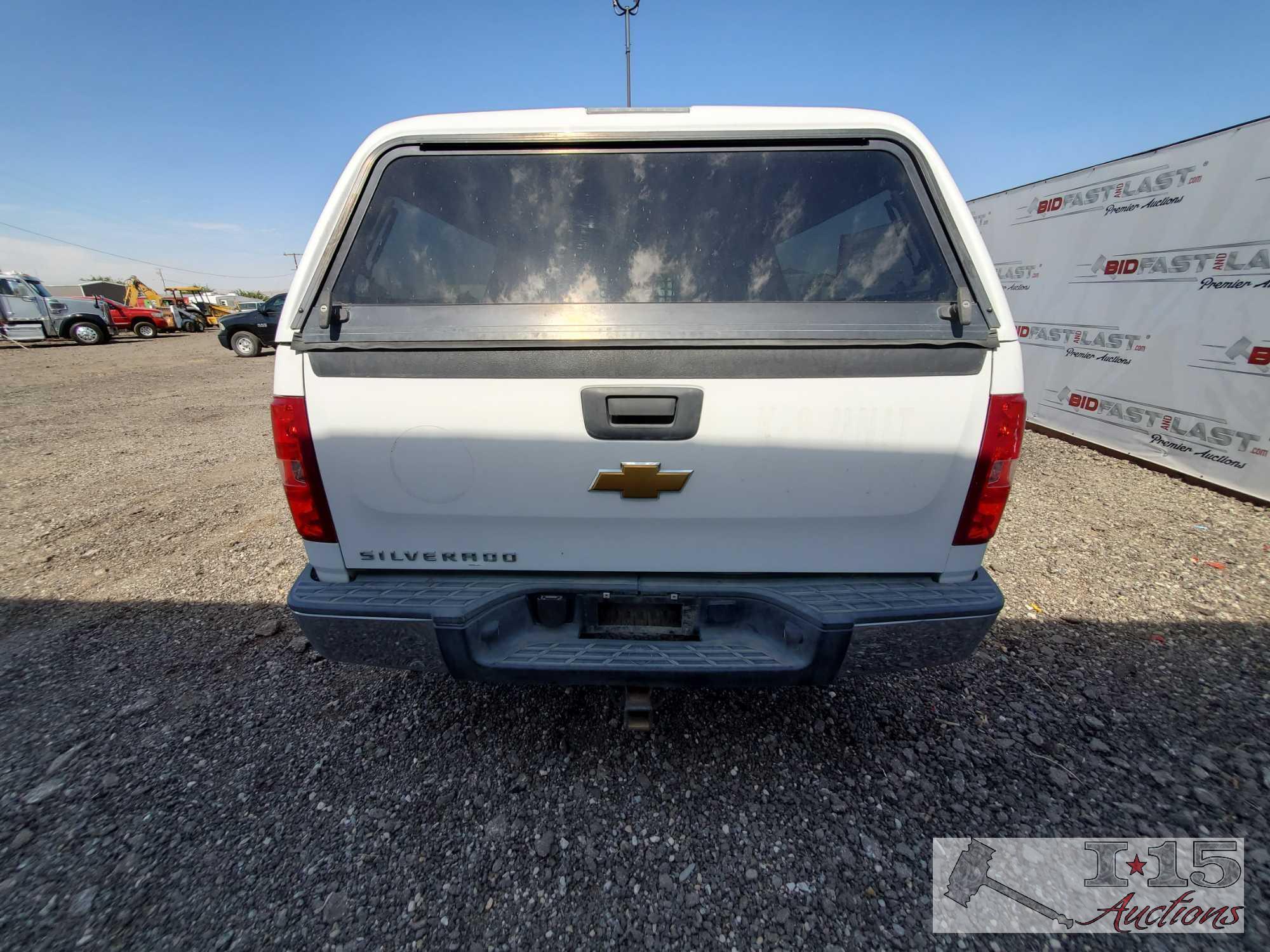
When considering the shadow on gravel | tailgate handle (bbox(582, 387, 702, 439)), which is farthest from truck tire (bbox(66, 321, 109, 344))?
tailgate handle (bbox(582, 387, 702, 439))

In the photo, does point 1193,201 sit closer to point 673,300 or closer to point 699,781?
point 673,300

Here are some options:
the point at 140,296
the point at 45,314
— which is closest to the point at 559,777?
the point at 45,314

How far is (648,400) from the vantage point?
5.16 feet

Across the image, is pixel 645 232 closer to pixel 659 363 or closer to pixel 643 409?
pixel 659 363

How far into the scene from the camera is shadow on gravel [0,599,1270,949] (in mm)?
1557

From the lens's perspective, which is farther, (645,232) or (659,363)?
(645,232)

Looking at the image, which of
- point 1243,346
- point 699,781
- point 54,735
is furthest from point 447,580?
point 1243,346

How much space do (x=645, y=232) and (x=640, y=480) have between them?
2.86 ft

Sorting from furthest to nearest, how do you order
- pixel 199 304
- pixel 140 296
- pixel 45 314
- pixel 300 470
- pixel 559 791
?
pixel 199 304 → pixel 140 296 → pixel 45 314 → pixel 559 791 → pixel 300 470

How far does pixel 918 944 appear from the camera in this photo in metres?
1.48

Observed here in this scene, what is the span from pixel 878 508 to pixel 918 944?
1.29 meters

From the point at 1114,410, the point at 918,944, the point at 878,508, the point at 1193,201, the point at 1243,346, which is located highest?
the point at 1193,201

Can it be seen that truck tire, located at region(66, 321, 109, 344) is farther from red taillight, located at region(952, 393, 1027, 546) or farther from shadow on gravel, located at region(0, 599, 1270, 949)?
red taillight, located at region(952, 393, 1027, 546)

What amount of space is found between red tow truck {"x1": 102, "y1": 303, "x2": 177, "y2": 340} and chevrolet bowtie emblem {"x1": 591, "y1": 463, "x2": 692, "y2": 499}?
94.0 ft
